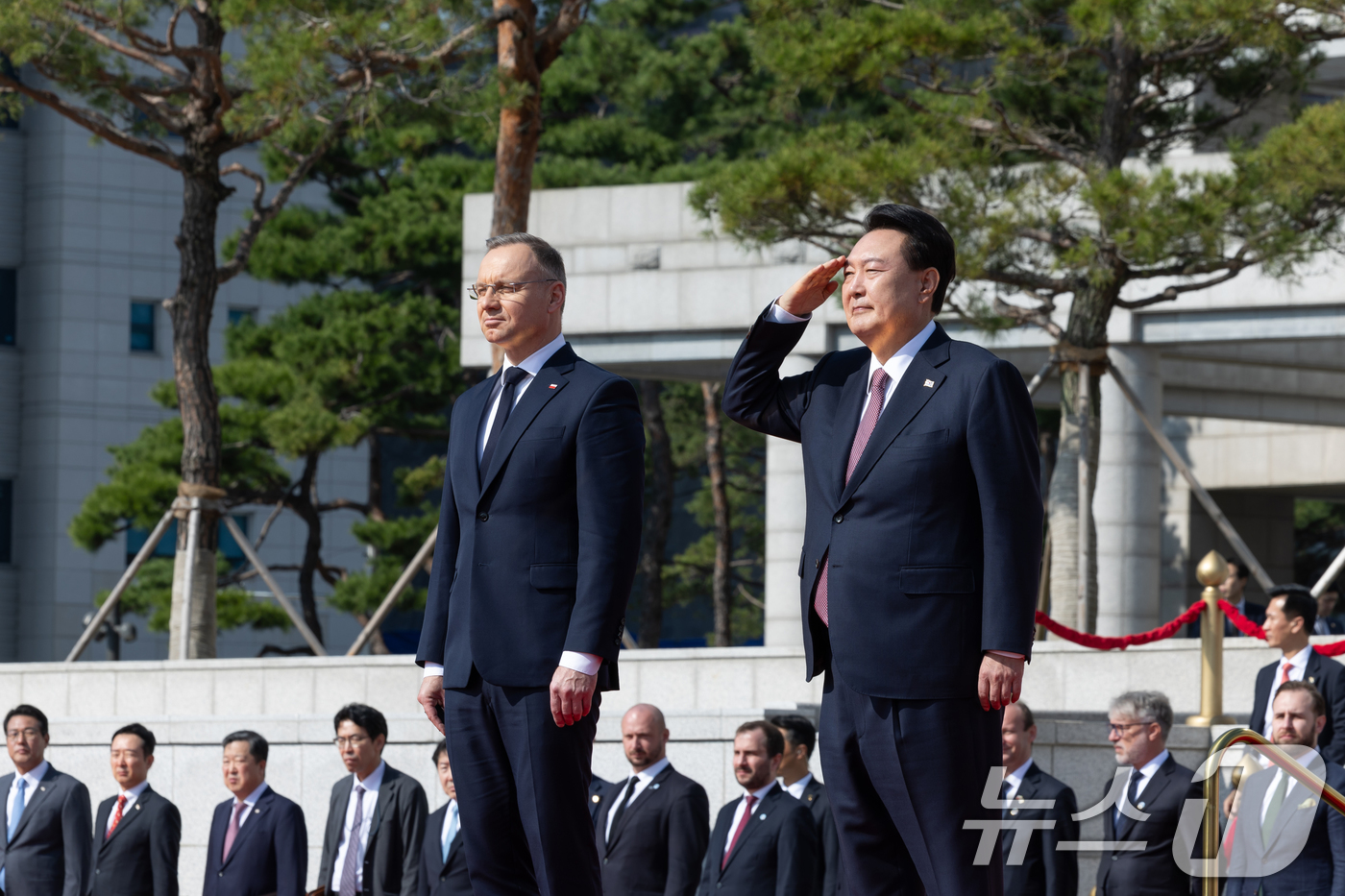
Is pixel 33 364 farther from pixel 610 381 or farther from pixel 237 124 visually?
pixel 610 381

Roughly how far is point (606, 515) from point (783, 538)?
13091 millimetres

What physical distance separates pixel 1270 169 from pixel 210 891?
834 centimetres

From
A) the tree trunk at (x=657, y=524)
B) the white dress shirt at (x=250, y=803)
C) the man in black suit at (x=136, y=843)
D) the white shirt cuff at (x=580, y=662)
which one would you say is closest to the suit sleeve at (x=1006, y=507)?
the white shirt cuff at (x=580, y=662)

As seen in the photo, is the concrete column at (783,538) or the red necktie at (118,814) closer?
the red necktie at (118,814)

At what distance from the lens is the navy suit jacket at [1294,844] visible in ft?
23.3

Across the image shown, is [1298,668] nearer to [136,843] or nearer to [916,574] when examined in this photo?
[916,574]

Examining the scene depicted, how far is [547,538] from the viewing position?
465 centimetres

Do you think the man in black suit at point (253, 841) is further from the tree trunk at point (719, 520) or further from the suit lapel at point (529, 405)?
the tree trunk at point (719, 520)

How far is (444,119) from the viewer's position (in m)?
15.0

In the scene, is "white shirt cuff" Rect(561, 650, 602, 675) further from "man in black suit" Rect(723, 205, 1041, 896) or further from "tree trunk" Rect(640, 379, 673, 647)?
"tree trunk" Rect(640, 379, 673, 647)

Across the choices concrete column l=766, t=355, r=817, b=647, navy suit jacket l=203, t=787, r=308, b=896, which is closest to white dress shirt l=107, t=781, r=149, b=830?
navy suit jacket l=203, t=787, r=308, b=896

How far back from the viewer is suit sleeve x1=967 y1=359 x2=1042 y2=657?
13.1ft

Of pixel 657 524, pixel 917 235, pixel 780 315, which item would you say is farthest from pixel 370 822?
pixel 657 524

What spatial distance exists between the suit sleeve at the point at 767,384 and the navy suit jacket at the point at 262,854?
542 cm
